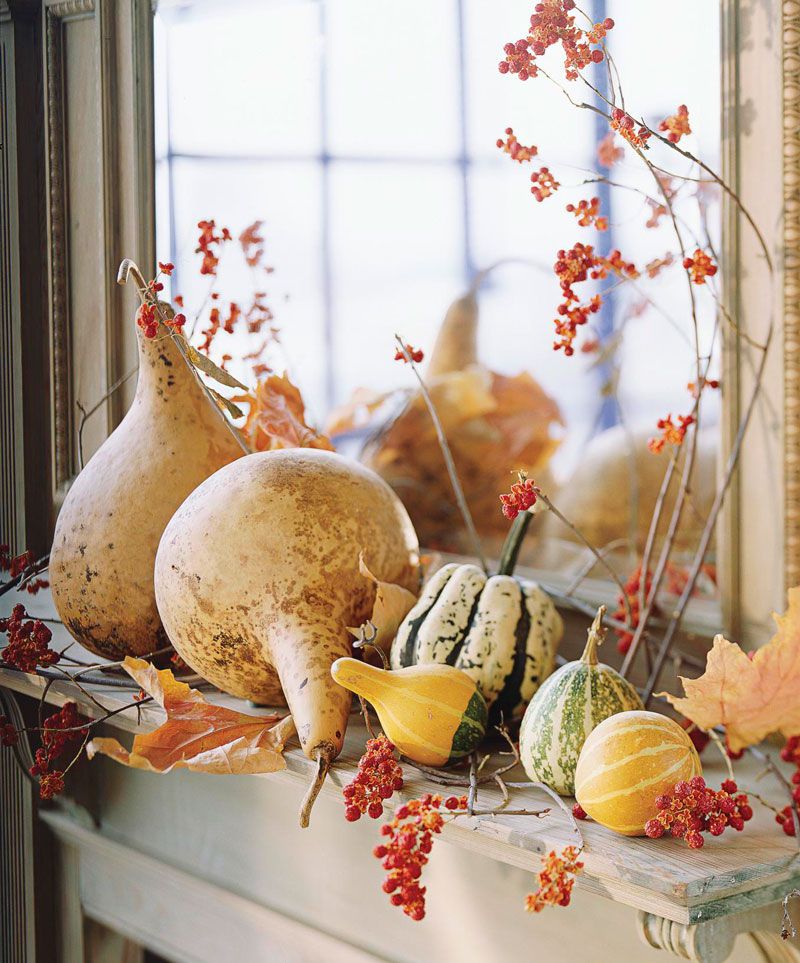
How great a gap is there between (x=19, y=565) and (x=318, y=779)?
37 centimetres

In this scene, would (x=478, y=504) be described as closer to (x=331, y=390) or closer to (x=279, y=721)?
Result: (x=331, y=390)

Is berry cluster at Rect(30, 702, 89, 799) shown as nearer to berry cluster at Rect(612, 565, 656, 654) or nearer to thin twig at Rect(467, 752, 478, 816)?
thin twig at Rect(467, 752, 478, 816)

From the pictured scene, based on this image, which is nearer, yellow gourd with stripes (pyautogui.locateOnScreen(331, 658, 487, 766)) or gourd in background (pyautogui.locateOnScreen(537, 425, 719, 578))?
yellow gourd with stripes (pyautogui.locateOnScreen(331, 658, 487, 766))

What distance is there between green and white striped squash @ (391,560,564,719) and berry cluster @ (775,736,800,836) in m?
0.17

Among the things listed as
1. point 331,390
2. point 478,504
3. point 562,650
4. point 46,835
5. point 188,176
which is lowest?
point 46,835

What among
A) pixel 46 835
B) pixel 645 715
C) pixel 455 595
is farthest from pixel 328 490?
pixel 46 835

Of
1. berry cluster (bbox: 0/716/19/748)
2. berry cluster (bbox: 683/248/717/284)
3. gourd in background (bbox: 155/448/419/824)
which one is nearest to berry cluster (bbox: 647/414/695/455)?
berry cluster (bbox: 683/248/717/284)

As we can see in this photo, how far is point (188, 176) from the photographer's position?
1.00 meters

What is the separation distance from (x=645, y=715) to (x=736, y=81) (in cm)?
46

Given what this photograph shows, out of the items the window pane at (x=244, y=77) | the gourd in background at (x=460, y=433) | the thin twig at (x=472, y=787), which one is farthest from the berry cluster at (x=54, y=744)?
the window pane at (x=244, y=77)

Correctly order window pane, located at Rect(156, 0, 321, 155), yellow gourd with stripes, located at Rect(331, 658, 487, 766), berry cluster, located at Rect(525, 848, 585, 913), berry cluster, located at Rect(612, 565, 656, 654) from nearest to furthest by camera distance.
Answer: berry cluster, located at Rect(525, 848, 585, 913) < yellow gourd with stripes, located at Rect(331, 658, 487, 766) < berry cluster, located at Rect(612, 565, 656, 654) < window pane, located at Rect(156, 0, 321, 155)

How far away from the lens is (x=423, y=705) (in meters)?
0.64

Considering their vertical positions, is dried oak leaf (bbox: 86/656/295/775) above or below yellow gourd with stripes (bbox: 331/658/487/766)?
below

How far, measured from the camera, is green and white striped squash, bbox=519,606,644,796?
0.62m
